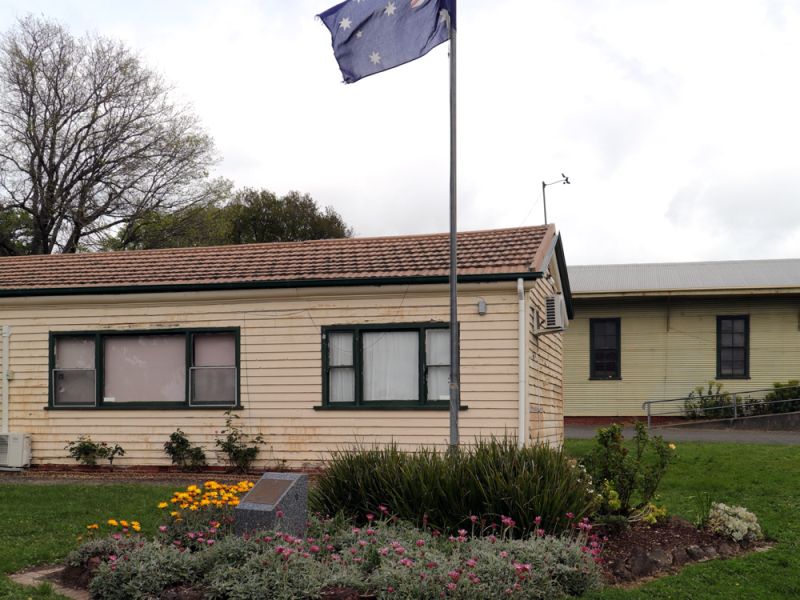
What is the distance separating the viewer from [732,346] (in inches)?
1019

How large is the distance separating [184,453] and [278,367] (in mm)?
2143

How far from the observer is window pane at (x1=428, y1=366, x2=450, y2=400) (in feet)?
49.8

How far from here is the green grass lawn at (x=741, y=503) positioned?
24.5 feet

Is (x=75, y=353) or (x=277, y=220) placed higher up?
(x=277, y=220)

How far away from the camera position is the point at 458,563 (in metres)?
7.04

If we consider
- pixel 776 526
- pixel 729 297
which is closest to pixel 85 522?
pixel 776 526

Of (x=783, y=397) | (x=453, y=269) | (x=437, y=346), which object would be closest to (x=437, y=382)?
(x=437, y=346)

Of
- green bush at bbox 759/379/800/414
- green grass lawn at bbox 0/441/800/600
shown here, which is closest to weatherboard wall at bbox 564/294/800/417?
green bush at bbox 759/379/800/414

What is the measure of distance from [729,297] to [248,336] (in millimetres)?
14971

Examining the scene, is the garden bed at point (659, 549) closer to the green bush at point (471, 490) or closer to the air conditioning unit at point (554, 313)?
the green bush at point (471, 490)

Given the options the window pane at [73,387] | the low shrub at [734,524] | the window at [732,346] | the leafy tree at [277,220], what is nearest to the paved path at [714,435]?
the window at [732,346]

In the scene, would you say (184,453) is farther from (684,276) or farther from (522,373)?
(684,276)

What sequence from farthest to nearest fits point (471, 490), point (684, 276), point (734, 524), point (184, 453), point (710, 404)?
1. point (684, 276)
2. point (710, 404)
3. point (184, 453)
4. point (734, 524)
5. point (471, 490)

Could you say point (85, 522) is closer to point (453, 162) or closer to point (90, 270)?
point (453, 162)
